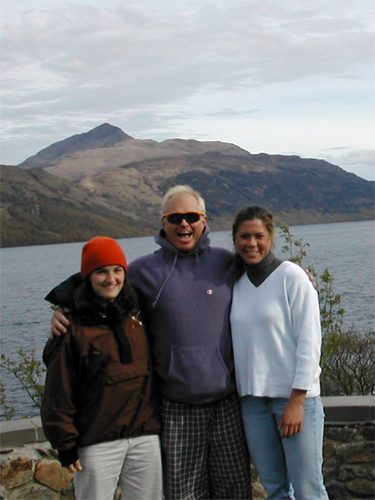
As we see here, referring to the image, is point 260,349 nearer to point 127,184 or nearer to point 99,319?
point 99,319

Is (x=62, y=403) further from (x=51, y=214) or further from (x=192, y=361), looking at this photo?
(x=51, y=214)

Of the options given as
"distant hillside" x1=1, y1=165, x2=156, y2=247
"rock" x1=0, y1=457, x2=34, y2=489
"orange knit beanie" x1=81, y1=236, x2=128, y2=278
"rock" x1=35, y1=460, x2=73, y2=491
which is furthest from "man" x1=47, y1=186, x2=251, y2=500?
"distant hillside" x1=1, y1=165, x2=156, y2=247

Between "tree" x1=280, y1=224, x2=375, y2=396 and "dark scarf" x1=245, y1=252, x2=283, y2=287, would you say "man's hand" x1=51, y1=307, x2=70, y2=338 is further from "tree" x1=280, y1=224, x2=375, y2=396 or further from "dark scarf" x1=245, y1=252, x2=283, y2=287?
"tree" x1=280, y1=224, x2=375, y2=396

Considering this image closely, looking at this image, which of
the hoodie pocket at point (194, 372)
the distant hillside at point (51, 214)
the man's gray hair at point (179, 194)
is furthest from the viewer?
the distant hillside at point (51, 214)

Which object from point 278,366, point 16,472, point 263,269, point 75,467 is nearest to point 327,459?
point 278,366

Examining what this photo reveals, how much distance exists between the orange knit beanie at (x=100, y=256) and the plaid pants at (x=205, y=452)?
28.7 inches

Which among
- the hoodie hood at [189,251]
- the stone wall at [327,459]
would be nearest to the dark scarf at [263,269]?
the hoodie hood at [189,251]

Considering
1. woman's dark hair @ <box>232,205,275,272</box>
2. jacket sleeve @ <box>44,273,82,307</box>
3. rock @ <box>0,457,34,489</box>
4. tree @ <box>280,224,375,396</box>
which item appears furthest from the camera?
tree @ <box>280,224,375,396</box>

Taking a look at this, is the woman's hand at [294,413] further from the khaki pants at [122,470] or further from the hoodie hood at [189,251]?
the hoodie hood at [189,251]

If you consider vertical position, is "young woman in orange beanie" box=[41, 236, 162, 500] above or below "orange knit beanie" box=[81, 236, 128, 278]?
below

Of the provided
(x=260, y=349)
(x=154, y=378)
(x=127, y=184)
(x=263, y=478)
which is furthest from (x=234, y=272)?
(x=127, y=184)

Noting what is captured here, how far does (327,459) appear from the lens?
387 cm

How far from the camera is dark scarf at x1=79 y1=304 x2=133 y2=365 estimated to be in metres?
2.71

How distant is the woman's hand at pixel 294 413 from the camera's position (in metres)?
2.73
